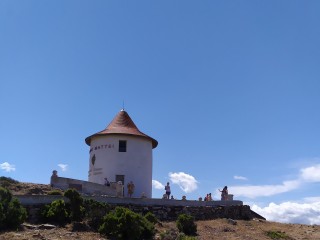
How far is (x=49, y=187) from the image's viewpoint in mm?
26531

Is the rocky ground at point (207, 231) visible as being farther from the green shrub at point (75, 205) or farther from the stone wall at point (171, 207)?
the stone wall at point (171, 207)

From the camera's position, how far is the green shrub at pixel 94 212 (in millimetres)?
20922

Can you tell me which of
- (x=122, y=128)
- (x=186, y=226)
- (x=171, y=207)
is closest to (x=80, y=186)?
(x=171, y=207)

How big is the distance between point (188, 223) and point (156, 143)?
1230 centimetres

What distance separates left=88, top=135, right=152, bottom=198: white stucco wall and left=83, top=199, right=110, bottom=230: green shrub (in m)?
9.72

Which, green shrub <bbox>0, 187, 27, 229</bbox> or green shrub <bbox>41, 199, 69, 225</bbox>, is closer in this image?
green shrub <bbox>0, 187, 27, 229</bbox>

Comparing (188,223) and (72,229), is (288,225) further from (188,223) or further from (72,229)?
(72,229)

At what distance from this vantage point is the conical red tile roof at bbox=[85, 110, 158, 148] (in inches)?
1287

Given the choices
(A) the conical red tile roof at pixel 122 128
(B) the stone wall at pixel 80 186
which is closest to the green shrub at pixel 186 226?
(B) the stone wall at pixel 80 186

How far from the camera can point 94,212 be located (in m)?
21.2

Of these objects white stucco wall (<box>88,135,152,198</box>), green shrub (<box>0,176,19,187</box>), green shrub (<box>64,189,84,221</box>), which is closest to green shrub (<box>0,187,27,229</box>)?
green shrub (<box>64,189,84,221</box>)

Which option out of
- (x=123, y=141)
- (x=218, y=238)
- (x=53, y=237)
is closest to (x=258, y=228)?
(x=218, y=238)

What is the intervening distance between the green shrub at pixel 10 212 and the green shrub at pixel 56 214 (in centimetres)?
132

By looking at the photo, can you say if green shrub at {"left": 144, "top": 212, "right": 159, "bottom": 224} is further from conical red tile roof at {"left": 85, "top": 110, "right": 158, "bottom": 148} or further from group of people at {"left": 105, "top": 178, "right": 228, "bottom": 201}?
conical red tile roof at {"left": 85, "top": 110, "right": 158, "bottom": 148}
